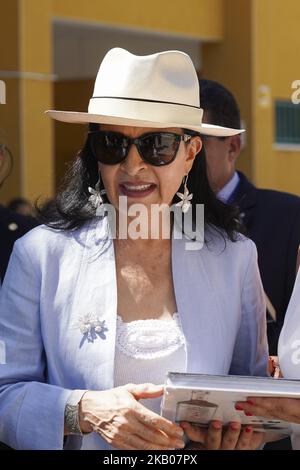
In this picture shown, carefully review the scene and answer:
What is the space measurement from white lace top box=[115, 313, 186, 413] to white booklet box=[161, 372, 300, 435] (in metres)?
0.17

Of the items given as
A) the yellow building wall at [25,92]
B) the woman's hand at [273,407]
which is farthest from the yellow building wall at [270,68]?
the woman's hand at [273,407]

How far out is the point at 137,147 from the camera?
2.62 metres

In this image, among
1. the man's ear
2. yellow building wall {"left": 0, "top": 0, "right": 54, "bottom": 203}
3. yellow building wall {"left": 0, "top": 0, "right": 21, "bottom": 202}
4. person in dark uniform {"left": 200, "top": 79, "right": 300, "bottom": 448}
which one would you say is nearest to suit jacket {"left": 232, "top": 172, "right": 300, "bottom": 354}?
person in dark uniform {"left": 200, "top": 79, "right": 300, "bottom": 448}

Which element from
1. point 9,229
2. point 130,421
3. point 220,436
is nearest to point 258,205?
point 9,229

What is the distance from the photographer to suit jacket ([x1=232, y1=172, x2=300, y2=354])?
3734 millimetres

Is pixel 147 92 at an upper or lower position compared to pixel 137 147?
upper

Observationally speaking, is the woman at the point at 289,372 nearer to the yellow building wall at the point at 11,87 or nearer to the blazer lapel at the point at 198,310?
the blazer lapel at the point at 198,310

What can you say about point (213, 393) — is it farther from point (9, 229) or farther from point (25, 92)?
point (25, 92)

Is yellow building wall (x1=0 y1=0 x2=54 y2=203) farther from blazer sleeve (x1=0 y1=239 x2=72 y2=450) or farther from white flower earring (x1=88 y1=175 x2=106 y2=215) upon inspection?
blazer sleeve (x1=0 y1=239 x2=72 y2=450)

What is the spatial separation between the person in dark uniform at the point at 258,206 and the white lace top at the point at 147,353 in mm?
1136

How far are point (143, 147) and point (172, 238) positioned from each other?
32 centimetres

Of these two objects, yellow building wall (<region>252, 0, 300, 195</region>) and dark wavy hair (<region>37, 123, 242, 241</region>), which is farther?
yellow building wall (<region>252, 0, 300, 195</region>)

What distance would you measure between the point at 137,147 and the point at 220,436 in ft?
2.55

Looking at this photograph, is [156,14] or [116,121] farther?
[156,14]
